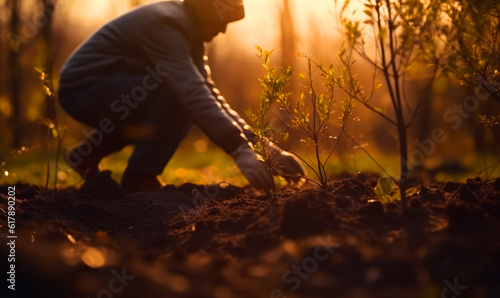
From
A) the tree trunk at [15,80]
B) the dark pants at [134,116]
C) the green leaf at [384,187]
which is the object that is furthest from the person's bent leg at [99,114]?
the tree trunk at [15,80]

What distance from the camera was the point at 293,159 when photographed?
3580 millimetres

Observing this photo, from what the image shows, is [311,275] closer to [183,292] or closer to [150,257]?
[183,292]

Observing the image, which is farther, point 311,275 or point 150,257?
point 150,257

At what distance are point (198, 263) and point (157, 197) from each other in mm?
1831

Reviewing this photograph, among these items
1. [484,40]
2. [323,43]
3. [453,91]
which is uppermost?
[484,40]

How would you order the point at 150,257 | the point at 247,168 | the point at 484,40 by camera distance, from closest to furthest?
the point at 150,257 < the point at 484,40 < the point at 247,168

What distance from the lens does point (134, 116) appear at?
14.8 ft

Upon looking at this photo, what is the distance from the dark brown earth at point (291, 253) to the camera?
1737 millimetres

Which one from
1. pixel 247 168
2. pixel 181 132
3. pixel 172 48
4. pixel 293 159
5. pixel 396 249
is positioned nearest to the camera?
pixel 396 249

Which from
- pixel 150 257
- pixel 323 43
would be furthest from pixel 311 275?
pixel 323 43

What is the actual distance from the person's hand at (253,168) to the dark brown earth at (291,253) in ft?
1.57

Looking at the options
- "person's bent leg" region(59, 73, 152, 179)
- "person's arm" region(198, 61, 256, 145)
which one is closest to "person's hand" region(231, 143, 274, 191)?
"person's arm" region(198, 61, 256, 145)

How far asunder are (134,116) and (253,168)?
164 centimetres

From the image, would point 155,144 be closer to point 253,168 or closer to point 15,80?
point 253,168
